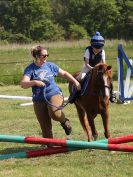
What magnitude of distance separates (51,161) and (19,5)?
58120mm

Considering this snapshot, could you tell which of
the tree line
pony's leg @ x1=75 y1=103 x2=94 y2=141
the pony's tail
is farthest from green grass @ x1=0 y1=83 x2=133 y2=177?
the tree line

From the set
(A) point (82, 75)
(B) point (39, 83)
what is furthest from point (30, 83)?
(A) point (82, 75)

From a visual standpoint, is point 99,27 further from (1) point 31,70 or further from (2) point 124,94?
(1) point 31,70

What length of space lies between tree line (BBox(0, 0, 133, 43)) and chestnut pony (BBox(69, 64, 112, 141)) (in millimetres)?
50031

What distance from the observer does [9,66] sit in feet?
91.6

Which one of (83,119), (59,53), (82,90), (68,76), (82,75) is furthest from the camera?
(59,53)

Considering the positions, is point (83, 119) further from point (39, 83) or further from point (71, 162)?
point (39, 83)

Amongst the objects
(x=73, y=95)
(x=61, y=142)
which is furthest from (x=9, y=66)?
(x=61, y=142)

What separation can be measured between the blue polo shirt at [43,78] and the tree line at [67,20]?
166 ft

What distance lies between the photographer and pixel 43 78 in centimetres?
773

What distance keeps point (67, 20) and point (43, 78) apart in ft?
208

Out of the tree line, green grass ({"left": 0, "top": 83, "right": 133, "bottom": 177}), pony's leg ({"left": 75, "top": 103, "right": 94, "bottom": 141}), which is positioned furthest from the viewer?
the tree line

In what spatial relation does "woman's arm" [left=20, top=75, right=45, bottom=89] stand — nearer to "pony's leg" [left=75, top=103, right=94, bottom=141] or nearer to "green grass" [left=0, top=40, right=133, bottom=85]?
"pony's leg" [left=75, top=103, right=94, bottom=141]

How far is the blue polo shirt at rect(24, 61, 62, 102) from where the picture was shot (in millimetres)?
7715
